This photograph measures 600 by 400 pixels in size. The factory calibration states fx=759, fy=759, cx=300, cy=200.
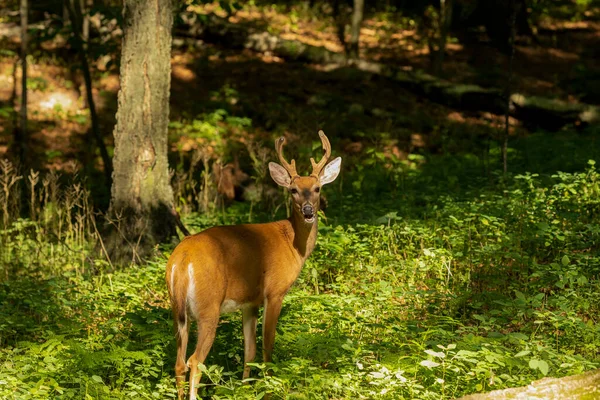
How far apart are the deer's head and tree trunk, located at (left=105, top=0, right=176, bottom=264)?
2.94 meters

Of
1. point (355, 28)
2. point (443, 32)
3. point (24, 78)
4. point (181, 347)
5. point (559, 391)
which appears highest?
point (443, 32)

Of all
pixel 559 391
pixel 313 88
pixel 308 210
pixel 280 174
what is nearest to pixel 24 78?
pixel 313 88

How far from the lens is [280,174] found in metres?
6.15

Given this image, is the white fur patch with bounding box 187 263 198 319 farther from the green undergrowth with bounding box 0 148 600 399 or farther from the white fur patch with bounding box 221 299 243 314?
the green undergrowth with bounding box 0 148 600 399

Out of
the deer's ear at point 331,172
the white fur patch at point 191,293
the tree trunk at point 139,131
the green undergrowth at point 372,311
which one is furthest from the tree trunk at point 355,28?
the white fur patch at point 191,293

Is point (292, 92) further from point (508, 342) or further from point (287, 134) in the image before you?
point (508, 342)

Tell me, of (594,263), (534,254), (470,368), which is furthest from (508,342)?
(534,254)

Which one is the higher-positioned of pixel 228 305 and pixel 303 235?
pixel 303 235

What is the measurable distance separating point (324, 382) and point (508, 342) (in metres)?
1.47

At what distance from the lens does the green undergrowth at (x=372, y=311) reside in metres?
4.62

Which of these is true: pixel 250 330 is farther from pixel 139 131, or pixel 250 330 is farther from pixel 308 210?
pixel 139 131

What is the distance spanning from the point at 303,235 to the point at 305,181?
0.42m

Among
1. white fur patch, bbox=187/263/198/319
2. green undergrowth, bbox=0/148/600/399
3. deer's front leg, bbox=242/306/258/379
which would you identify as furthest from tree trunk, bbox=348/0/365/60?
white fur patch, bbox=187/263/198/319

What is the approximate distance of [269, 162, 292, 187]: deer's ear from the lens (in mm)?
6098
